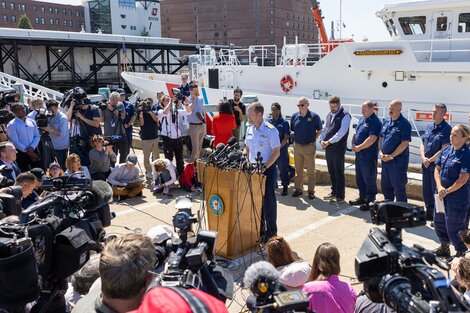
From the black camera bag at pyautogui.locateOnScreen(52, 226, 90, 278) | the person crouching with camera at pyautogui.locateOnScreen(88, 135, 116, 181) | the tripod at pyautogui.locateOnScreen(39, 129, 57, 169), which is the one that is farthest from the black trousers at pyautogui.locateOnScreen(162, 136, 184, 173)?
the black camera bag at pyautogui.locateOnScreen(52, 226, 90, 278)

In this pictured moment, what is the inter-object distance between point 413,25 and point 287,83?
3.79m

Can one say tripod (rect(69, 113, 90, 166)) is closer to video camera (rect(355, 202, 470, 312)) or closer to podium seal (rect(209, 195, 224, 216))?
podium seal (rect(209, 195, 224, 216))

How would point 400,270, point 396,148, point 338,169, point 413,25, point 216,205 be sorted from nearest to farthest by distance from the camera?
point 400,270 → point 216,205 → point 396,148 → point 338,169 → point 413,25

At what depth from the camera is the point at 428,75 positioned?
32.6ft

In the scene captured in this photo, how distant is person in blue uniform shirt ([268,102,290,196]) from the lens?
704 centimetres

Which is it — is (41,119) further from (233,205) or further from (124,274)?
(124,274)

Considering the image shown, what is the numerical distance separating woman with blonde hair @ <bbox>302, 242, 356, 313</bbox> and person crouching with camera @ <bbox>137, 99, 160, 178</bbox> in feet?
19.2

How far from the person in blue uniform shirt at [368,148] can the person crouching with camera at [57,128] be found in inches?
192

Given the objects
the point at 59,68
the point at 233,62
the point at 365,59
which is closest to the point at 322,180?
the point at 365,59

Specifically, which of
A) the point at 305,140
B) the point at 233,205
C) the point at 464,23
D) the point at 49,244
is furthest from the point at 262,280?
the point at 464,23

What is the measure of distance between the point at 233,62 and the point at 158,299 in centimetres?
1476

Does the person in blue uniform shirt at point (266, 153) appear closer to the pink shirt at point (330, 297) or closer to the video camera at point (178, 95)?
the pink shirt at point (330, 297)

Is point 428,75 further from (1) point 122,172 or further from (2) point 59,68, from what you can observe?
(2) point 59,68

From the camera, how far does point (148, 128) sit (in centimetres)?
817
